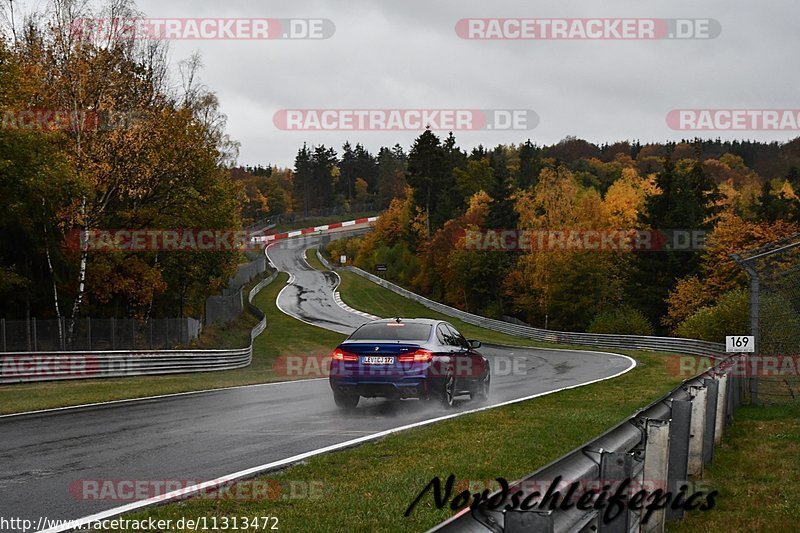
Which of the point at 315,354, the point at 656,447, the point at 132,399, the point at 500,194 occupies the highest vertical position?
the point at 500,194

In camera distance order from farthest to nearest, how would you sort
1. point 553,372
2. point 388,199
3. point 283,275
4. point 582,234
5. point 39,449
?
point 388,199
point 283,275
point 582,234
point 553,372
point 39,449

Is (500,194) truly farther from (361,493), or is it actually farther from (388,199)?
(388,199)

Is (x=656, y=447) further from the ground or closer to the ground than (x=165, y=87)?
closer to the ground

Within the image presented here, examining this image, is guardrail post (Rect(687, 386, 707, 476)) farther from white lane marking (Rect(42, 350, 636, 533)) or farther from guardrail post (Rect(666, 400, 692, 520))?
white lane marking (Rect(42, 350, 636, 533))

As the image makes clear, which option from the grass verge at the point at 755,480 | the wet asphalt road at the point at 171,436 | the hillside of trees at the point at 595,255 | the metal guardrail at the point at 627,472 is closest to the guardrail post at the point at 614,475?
the metal guardrail at the point at 627,472

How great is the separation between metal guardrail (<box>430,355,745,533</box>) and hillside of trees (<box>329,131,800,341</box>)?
34966mm

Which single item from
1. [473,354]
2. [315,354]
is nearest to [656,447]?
[473,354]

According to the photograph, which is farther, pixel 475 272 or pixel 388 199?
pixel 388 199

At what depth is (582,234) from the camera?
6731 centimetres

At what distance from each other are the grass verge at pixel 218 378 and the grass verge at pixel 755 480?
11.4m

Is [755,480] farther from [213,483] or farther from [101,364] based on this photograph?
[101,364]

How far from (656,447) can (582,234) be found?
63.4 metres

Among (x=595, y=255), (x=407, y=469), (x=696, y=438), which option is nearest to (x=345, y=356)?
(x=407, y=469)

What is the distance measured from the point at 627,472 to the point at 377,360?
876 centimetres
